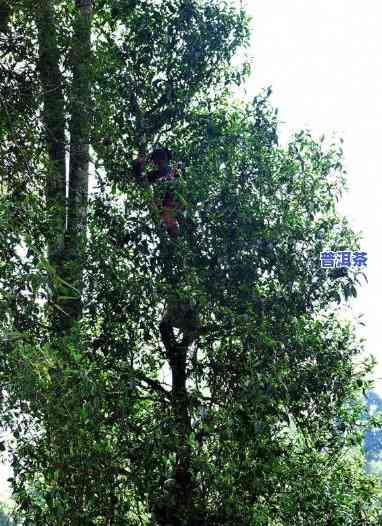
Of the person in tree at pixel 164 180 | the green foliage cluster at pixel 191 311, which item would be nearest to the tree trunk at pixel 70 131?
the green foliage cluster at pixel 191 311

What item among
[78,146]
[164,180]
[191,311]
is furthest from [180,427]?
[78,146]

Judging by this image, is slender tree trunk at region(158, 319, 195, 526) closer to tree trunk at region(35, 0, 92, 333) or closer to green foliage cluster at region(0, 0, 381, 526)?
green foliage cluster at region(0, 0, 381, 526)

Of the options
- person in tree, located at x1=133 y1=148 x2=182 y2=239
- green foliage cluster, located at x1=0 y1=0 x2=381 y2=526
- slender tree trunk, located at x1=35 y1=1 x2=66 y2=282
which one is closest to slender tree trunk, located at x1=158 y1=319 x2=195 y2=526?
green foliage cluster, located at x1=0 y1=0 x2=381 y2=526

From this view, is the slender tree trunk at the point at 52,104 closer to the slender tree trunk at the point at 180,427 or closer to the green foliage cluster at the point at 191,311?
the green foliage cluster at the point at 191,311

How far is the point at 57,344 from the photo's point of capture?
6.50 meters

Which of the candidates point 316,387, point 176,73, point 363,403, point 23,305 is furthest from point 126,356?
point 176,73

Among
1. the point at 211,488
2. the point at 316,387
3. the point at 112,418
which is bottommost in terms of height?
the point at 211,488

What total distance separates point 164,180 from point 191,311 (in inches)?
46.7

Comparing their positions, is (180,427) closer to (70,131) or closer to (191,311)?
(191,311)

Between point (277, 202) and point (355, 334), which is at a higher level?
point (277, 202)

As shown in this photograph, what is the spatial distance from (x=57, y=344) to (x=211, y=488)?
1.70m

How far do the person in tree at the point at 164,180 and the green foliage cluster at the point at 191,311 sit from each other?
122 mm

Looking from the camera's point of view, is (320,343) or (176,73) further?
(176,73)

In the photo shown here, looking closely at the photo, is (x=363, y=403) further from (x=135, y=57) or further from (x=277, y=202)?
(x=135, y=57)
